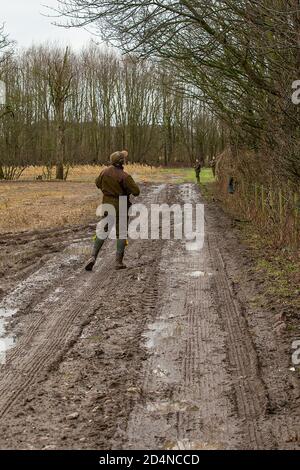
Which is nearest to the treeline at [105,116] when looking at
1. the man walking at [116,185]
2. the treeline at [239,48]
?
the treeline at [239,48]

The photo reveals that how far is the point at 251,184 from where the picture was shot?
647 inches

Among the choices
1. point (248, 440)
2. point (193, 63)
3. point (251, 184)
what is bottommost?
point (248, 440)

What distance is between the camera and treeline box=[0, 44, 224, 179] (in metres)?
48.6

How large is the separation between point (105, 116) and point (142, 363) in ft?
172

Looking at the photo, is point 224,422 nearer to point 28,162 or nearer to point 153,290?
point 153,290

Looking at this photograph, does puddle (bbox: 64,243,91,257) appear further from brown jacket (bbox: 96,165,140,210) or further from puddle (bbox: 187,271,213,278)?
puddle (bbox: 187,271,213,278)

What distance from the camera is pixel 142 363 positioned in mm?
5297

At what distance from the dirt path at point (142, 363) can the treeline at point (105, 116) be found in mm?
36294

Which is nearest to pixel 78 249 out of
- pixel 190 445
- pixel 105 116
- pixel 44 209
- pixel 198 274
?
pixel 198 274

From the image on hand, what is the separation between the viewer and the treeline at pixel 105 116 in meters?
48.6

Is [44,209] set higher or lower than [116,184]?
lower

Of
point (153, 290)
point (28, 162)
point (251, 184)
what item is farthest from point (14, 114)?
point (153, 290)

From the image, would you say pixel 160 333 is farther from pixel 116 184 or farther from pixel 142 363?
pixel 116 184

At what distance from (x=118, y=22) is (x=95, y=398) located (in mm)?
8213
